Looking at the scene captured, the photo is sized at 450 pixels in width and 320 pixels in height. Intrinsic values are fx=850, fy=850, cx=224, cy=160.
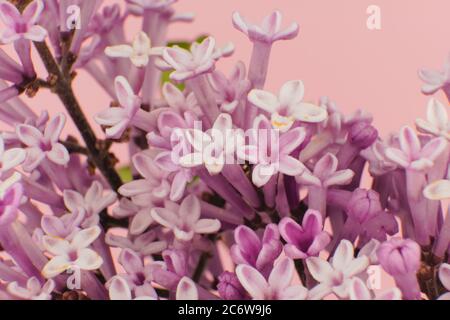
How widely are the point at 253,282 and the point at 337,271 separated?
52mm

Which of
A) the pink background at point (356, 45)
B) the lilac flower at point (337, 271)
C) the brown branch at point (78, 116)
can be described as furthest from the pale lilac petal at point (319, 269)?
the pink background at point (356, 45)

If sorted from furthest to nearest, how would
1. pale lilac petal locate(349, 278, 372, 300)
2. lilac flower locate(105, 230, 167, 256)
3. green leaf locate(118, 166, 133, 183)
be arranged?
green leaf locate(118, 166, 133, 183) → lilac flower locate(105, 230, 167, 256) → pale lilac petal locate(349, 278, 372, 300)

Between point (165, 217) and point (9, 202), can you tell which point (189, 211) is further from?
point (9, 202)

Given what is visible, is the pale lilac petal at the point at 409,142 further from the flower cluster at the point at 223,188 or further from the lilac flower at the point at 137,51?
the lilac flower at the point at 137,51

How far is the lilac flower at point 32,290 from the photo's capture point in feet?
1.77

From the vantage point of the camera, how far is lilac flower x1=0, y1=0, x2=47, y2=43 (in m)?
0.58

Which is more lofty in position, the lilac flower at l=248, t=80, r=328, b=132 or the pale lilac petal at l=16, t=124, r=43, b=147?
the lilac flower at l=248, t=80, r=328, b=132

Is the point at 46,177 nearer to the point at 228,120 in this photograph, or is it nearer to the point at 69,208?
A: the point at 69,208

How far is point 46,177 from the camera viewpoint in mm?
667

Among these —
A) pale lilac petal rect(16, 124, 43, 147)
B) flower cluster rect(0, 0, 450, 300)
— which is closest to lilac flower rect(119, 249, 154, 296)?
flower cluster rect(0, 0, 450, 300)

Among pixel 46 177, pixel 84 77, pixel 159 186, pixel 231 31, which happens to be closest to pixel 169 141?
pixel 159 186

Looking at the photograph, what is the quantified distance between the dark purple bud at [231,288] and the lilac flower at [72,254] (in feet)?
0.26

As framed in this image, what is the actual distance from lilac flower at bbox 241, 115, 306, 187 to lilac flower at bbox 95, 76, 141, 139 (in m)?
0.09

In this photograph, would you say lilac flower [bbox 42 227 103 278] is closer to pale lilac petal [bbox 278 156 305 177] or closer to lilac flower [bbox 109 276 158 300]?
lilac flower [bbox 109 276 158 300]
